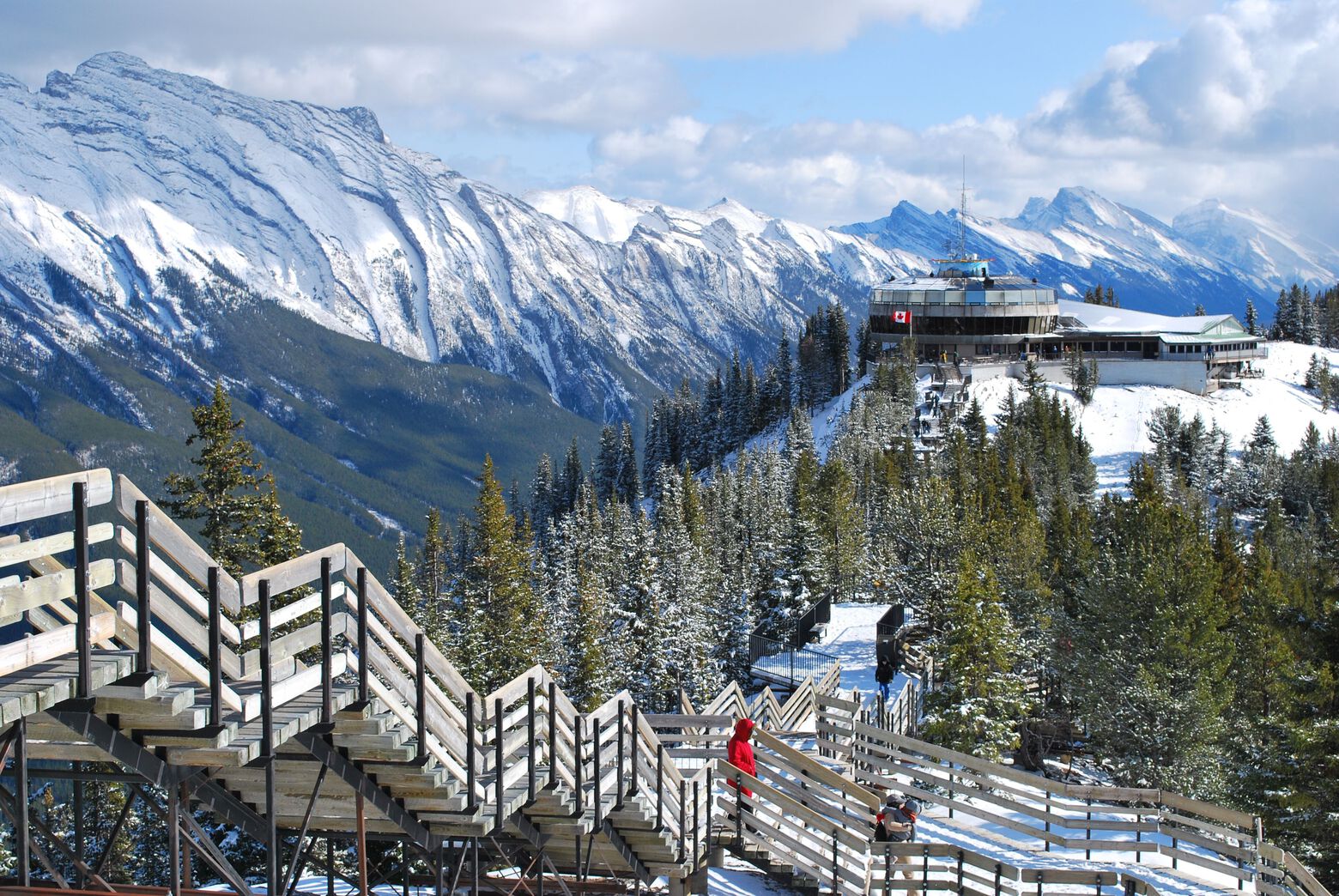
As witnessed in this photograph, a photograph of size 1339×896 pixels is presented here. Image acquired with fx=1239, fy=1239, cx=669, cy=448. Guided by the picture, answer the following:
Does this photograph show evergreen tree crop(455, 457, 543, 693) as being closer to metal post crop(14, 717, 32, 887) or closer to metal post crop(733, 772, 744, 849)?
metal post crop(733, 772, 744, 849)

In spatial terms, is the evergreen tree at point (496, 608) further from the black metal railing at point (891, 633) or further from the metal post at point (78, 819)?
the metal post at point (78, 819)

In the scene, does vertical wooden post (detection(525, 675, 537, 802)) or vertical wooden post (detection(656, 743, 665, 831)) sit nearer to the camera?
vertical wooden post (detection(525, 675, 537, 802))

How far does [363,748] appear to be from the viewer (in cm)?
1144

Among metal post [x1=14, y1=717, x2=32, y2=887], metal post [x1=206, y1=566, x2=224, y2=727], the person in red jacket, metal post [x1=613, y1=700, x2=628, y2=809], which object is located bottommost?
the person in red jacket

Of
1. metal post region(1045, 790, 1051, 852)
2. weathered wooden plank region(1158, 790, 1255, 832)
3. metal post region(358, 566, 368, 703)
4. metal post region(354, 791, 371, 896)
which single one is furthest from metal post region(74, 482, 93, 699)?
weathered wooden plank region(1158, 790, 1255, 832)

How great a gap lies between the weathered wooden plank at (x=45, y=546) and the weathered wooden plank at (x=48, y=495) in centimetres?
17

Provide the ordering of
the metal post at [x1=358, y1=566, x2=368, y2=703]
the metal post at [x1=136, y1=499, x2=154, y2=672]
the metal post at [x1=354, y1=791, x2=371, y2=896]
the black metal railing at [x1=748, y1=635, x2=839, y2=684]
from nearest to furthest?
the metal post at [x1=136, y1=499, x2=154, y2=672]
the metal post at [x1=358, y1=566, x2=368, y2=703]
the metal post at [x1=354, y1=791, x2=371, y2=896]
the black metal railing at [x1=748, y1=635, x2=839, y2=684]

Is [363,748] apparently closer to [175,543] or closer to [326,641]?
[326,641]

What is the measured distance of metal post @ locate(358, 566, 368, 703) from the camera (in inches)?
421

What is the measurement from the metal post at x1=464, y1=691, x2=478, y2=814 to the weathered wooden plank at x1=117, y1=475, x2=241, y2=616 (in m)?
3.58

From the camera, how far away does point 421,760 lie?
11711mm

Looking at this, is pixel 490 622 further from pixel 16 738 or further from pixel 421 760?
pixel 16 738

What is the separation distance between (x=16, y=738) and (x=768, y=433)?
11597 centimetres

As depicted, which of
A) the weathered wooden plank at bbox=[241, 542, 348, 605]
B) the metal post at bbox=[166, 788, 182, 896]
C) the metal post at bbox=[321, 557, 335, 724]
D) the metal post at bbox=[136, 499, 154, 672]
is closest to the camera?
the metal post at bbox=[136, 499, 154, 672]
